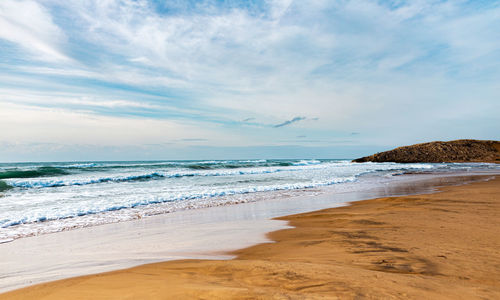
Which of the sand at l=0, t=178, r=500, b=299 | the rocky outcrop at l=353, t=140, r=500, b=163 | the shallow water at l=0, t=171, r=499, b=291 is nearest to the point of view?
the sand at l=0, t=178, r=500, b=299

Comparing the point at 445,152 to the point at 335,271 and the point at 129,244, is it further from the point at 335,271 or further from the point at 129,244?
the point at 129,244

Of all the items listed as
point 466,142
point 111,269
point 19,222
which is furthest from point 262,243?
point 466,142

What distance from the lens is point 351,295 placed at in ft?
7.88

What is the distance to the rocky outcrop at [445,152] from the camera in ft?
144

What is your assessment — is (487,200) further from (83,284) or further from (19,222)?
(19,222)

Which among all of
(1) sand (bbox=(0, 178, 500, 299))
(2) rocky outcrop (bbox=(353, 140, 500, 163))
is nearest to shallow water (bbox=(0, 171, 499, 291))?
(1) sand (bbox=(0, 178, 500, 299))

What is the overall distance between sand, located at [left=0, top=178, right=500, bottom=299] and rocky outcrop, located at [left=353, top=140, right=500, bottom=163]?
148ft

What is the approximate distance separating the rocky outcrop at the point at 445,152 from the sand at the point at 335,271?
4501 centimetres

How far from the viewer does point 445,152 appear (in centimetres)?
4525

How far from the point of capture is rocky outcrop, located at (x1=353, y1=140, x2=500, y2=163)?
4397cm

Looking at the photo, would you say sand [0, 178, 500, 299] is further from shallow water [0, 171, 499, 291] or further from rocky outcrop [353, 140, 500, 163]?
rocky outcrop [353, 140, 500, 163]

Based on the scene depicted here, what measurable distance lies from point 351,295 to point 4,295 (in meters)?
3.54

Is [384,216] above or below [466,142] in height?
below

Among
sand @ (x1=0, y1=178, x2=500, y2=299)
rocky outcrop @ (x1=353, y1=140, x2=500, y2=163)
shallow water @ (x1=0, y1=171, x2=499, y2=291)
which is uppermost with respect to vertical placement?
rocky outcrop @ (x1=353, y1=140, x2=500, y2=163)
